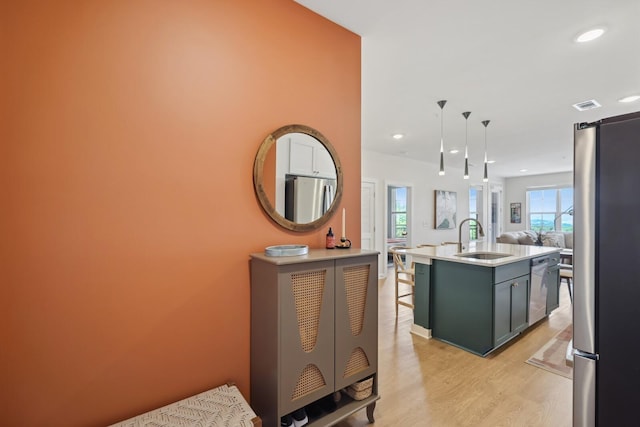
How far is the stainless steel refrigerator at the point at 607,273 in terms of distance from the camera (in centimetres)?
87

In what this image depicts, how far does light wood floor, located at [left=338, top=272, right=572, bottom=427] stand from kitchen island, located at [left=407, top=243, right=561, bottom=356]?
0.50 ft

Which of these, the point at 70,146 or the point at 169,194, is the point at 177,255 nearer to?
the point at 169,194

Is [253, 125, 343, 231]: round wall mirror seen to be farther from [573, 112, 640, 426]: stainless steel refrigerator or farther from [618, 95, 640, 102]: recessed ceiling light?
[618, 95, 640, 102]: recessed ceiling light

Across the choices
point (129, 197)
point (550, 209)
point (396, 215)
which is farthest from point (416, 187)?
point (129, 197)

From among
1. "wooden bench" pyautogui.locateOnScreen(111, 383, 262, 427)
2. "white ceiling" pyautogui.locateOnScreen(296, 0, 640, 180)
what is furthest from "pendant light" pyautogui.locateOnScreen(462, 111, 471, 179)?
"wooden bench" pyautogui.locateOnScreen(111, 383, 262, 427)

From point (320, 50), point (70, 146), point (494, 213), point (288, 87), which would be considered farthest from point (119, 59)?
point (494, 213)

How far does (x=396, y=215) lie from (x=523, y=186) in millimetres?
4678

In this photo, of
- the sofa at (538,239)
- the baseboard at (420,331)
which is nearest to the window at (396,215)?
the sofa at (538,239)

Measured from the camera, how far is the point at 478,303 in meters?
2.73

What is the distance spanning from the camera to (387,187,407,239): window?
8203mm

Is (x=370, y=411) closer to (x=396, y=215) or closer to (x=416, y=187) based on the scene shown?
(x=416, y=187)

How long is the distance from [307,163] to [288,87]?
0.48 meters

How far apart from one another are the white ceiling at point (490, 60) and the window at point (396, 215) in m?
3.88

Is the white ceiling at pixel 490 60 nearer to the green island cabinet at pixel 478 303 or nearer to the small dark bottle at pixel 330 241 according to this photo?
the small dark bottle at pixel 330 241
